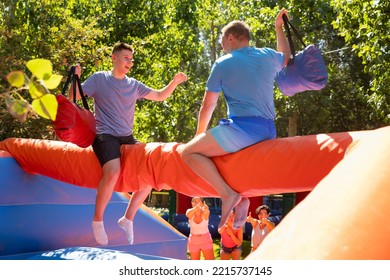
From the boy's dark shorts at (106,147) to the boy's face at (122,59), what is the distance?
489 mm

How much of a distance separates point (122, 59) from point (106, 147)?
25.6 inches

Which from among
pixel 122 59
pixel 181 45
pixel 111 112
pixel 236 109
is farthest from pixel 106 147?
pixel 181 45

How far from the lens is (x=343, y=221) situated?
1851 millimetres

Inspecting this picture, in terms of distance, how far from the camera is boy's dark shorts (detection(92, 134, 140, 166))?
4.13 metres

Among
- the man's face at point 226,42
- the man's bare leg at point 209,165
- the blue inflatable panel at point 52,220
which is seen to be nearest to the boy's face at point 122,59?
the man's face at point 226,42

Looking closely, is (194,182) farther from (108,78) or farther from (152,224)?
(152,224)

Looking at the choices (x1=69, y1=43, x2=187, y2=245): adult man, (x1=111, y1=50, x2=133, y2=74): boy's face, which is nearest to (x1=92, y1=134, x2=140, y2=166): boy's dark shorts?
(x1=69, y1=43, x2=187, y2=245): adult man

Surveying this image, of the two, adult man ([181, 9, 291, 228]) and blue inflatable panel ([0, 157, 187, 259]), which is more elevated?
adult man ([181, 9, 291, 228])

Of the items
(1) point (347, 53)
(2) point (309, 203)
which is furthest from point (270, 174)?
(1) point (347, 53)

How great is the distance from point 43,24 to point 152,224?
4927 millimetres

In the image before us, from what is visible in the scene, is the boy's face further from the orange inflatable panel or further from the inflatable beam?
the inflatable beam

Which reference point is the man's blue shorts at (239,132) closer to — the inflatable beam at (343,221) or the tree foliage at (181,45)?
the inflatable beam at (343,221)

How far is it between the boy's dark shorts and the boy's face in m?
0.49

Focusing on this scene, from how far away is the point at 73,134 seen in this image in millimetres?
3865
